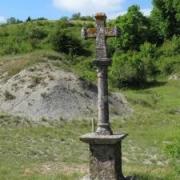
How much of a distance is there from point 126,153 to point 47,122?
11.5 meters

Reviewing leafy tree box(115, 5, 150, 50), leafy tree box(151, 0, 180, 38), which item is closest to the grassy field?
leafy tree box(115, 5, 150, 50)

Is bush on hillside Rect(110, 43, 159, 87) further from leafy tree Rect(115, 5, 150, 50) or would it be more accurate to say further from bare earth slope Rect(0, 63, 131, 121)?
bare earth slope Rect(0, 63, 131, 121)

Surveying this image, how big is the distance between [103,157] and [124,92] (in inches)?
1560

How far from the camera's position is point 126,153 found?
24312 millimetres

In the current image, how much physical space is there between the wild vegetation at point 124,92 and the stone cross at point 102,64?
574mm

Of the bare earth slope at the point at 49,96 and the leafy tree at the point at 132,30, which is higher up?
the leafy tree at the point at 132,30

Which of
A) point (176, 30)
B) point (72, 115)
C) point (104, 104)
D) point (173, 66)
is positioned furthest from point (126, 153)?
point (176, 30)

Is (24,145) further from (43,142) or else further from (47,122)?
(47,122)

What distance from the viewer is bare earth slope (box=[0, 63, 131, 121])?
122ft

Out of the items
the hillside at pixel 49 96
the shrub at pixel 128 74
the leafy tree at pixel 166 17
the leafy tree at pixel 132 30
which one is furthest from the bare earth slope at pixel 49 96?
the leafy tree at pixel 166 17

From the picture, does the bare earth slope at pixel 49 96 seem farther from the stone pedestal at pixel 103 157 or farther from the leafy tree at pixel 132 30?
the leafy tree at pixel 132 30

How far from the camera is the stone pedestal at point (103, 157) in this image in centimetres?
1350

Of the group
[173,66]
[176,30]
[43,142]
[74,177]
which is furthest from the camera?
[176,30]

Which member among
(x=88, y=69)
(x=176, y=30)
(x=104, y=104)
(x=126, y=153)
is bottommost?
(x=126, y=153)
